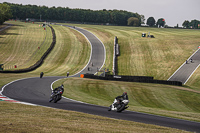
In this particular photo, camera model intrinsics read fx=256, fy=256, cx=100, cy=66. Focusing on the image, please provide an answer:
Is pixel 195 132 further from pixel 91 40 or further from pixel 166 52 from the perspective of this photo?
pixel 91 40

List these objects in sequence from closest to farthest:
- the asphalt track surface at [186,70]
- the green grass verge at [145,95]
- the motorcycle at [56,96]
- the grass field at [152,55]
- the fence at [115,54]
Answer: the motorcycle at [56,96], the green grass verge at [145,95], the asphalt track surface at [186,70], the grass field at [152,55], the fence at [115,54]

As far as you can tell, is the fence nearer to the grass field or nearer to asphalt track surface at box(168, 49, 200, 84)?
the grass field

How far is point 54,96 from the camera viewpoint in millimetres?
21938

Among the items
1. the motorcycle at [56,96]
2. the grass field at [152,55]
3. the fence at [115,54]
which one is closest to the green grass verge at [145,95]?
the motorcycle at [56,96]

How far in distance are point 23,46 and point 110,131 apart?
269 feet

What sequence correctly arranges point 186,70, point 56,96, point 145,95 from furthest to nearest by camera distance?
point 186,70 → point 145,95 → point 56,96

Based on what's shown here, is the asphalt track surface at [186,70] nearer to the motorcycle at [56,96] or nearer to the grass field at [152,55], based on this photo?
the grass field at [152,55]

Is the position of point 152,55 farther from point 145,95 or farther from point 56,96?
point 56,96

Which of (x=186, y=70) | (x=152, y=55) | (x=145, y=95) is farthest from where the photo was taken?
(x=152, y=55)

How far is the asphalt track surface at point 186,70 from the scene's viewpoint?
5941cm

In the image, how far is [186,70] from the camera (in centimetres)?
6500

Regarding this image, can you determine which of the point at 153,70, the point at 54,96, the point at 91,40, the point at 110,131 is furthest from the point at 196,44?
the point at 110,131

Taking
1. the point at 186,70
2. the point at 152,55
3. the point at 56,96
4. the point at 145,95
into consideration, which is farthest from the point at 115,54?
the point at 56,96

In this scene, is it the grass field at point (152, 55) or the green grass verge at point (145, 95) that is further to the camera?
the grass field at point (152, 55)
